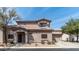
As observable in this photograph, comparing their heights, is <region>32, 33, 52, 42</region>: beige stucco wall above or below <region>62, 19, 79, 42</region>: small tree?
below

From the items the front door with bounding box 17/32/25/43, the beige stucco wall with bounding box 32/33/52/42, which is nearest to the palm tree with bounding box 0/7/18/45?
the front door with bounding box 17/32/25/43

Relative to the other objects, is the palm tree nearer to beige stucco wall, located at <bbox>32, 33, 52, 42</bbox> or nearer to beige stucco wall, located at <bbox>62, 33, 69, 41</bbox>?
beige stucco wall, located at <bbox>32, 33, 52, 42</bbox>

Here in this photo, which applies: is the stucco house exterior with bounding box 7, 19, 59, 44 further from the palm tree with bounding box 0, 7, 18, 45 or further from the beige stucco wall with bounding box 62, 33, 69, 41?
the beige stucco wall with bounding box 62, 33, 69, 41

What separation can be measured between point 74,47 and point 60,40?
0.93 feet

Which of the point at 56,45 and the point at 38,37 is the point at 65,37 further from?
the point at 38,37

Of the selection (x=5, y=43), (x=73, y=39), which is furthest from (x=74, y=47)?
(x=5, y=43)

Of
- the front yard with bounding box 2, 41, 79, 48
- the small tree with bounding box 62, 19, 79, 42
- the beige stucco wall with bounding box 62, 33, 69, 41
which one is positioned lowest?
the front yard with bounding box 2, 41, 79, 48

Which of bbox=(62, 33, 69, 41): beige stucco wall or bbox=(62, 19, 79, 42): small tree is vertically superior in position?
bbox=(62, 19, 79, 42): small tree

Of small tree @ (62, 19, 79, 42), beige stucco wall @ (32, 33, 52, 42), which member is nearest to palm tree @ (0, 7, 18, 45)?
beige stucco wall @ (32, 33, 52, 42)

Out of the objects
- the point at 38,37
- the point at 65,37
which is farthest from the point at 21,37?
the point at 65,37

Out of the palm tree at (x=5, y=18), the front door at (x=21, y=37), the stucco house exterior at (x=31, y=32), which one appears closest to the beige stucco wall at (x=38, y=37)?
the stucco house exterior at (x=31, y=32)

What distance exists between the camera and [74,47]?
12.0 feet

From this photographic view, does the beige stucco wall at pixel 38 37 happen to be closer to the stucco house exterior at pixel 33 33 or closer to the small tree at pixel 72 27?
the stucco house exterior at pixel 33 33
